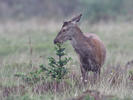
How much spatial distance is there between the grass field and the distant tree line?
111 inches

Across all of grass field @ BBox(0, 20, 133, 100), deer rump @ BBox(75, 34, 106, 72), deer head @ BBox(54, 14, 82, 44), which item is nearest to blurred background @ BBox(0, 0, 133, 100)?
grass field @ BBox(0, 20, 133, 100)

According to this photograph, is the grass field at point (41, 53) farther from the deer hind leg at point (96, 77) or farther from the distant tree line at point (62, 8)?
the distant tree line at point (62, 8)

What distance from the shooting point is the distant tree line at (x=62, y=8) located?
23484 millimetres

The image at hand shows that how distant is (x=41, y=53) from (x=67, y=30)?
528cm

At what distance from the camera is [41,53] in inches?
523

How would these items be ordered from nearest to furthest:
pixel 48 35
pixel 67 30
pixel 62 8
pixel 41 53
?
pixel 67 30 < pixel 41 53 < pixel 48 35 < pixel 62 8

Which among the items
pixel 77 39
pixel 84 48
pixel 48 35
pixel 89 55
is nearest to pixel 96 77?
pixel 89 55

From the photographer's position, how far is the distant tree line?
2348 centimetres

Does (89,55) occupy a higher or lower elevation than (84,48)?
lower

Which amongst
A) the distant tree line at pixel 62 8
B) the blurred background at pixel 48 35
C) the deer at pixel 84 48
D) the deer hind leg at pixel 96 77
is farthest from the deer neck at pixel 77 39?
the distant tree line at pixel 62 8

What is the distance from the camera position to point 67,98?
6547 millimetres

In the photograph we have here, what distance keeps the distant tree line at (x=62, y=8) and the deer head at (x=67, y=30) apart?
1398cm

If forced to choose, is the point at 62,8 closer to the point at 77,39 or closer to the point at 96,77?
the point at 77,39

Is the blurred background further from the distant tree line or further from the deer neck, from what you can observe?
the deer neck
